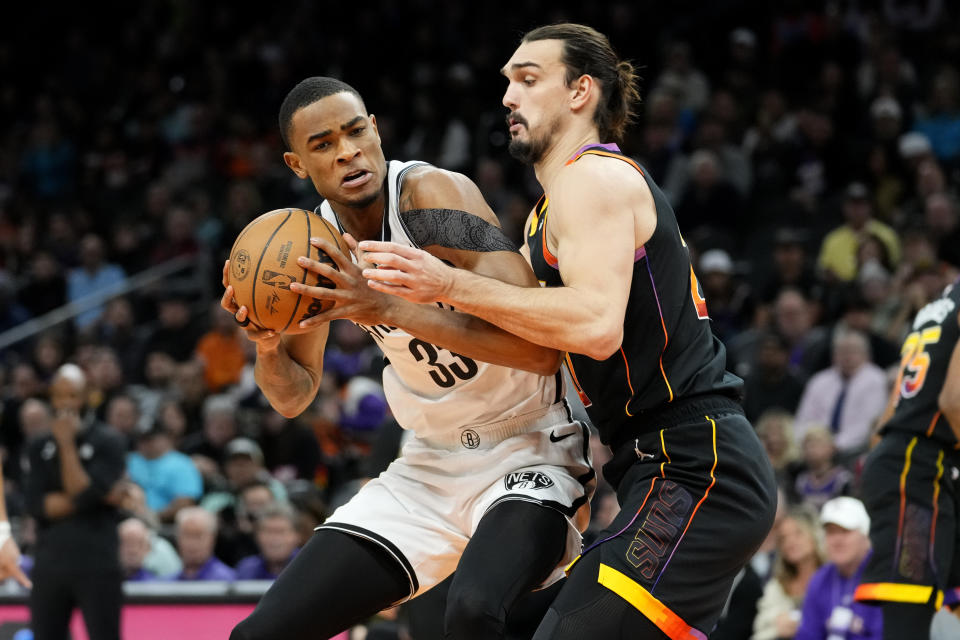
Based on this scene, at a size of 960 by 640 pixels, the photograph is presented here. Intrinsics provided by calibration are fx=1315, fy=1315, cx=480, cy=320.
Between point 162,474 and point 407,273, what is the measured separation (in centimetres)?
691

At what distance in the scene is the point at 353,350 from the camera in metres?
11.1

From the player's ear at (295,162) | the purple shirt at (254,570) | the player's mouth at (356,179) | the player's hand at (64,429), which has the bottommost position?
the purple shirt at (254,570)

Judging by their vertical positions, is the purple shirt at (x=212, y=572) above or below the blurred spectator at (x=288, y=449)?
below

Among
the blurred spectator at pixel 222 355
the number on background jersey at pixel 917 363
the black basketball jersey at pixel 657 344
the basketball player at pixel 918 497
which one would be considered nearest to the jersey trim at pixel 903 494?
the basketball player at pixel 918 497

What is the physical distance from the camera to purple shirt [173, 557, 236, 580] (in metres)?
8.25

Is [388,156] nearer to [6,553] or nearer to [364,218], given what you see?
[6,553]

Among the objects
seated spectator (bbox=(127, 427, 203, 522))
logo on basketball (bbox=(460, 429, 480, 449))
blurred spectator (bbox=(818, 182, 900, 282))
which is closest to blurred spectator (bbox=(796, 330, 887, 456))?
blurred spectator (bbox=(818, 182, 900, 282))

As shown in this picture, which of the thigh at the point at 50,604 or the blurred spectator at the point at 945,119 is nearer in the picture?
the thigh at the point at 50,604

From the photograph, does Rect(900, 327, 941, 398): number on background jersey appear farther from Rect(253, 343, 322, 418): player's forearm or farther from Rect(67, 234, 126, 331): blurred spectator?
Rect(67, 234, 126, 331): blurred spectator

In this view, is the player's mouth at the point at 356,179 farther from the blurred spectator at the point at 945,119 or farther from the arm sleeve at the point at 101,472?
the blurred spectator at the point at 945,119

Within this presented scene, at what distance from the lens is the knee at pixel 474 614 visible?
3.60 metres

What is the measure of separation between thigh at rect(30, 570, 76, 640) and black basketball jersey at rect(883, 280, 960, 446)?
456 centimetres

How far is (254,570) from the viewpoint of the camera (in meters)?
8.27

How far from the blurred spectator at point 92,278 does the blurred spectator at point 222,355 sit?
6.33ft
